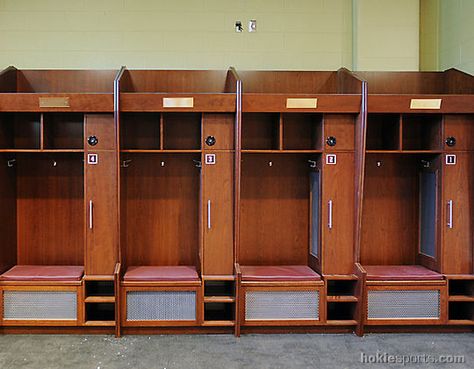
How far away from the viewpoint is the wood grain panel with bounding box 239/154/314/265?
4.31 meters

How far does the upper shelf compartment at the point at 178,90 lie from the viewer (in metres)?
3.81

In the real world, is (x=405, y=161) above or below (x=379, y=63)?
below

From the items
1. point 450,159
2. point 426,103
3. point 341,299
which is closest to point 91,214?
point 341,299

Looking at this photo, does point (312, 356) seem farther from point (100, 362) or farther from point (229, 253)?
point (100, 362)

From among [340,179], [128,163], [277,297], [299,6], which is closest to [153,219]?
[128,163]

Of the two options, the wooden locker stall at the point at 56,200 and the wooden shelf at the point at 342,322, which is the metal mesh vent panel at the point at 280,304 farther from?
the wooden locker stall at the point at 56,200

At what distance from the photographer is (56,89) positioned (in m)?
4.29

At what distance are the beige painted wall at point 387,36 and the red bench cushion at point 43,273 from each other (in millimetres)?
3278

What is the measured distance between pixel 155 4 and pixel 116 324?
3.05 meters

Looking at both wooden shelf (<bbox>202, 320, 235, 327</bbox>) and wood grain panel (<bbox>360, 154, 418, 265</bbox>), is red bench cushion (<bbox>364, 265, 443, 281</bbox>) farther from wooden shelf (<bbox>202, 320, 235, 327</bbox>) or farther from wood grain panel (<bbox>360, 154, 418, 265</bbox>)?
wooden shelf (<bbox>202, 320, 235, 327</bbox>)

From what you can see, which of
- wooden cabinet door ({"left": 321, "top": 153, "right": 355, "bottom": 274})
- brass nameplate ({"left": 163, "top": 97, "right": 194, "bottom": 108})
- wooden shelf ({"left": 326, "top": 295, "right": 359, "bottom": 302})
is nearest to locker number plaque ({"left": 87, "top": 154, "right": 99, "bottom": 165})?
brass nameplate ({"left": 163, "top": 97, "right": 194, "bottom": 108})

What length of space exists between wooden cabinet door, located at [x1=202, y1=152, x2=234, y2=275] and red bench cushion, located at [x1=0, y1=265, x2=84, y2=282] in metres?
1.10

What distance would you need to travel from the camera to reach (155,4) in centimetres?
467

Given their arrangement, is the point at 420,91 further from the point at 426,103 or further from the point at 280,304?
the point at 280,304
